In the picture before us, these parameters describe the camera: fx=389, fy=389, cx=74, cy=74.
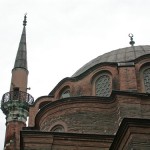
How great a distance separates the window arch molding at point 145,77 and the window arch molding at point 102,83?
143cm

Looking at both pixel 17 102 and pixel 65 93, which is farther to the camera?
pixel 17 102

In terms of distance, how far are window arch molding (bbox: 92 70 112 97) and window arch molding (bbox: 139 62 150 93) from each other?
1.43 meters

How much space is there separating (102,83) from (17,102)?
225 inches

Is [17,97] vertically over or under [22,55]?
under

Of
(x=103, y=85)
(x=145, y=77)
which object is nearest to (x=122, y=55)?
(x=103, y=85)

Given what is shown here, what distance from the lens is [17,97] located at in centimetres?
2128

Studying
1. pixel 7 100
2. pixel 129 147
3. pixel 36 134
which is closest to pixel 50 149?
pixel 36 134

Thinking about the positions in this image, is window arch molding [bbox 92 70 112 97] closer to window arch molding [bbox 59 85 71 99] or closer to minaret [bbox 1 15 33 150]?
window arch molding [bbox 59 85 71 99]

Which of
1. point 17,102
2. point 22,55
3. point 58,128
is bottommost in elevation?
point 58,128

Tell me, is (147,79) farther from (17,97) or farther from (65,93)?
(17,97)

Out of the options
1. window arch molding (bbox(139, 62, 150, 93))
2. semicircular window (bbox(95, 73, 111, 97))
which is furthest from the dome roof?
semicircular window (bbox(95, 73, 111, 97))

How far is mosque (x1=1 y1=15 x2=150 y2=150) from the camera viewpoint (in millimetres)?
12297

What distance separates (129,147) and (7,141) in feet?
31.8

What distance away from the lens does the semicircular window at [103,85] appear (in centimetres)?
1686
